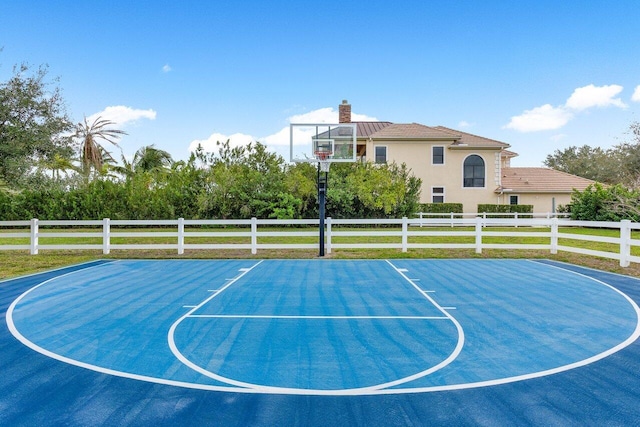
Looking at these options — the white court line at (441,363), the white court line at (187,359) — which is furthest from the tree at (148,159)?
the white court line at (441,363)

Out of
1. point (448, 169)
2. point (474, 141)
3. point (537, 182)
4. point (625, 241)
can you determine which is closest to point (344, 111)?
point (448, 169)

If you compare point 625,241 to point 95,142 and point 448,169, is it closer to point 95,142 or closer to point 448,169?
point 448,169

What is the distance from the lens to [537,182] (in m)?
31.0

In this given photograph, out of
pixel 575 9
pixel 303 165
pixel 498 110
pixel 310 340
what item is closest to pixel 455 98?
pixel 498 110

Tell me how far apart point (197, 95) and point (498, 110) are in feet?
54.1

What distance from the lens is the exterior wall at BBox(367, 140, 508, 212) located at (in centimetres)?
2880

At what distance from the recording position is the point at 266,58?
64.4 ft

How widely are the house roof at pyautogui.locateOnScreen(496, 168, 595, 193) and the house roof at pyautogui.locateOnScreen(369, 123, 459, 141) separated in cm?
557

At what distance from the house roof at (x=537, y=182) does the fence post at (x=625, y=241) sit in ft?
62.6

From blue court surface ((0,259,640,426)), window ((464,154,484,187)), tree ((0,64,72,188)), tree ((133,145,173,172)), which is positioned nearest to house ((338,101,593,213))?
window ((464,154,484,187))

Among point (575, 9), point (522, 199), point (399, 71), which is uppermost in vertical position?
point (575, 9)

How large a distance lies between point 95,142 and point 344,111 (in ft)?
65.6

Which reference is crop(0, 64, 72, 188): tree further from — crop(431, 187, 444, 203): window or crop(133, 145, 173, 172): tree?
crop(431, 187, 444, 203): window

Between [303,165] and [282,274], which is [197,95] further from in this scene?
[282,274]
